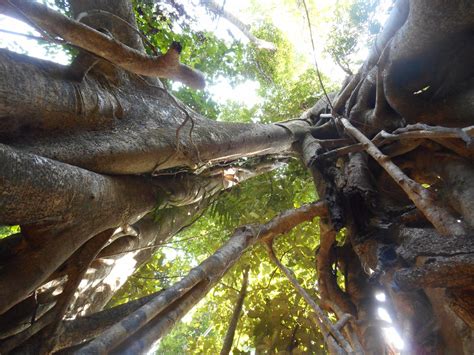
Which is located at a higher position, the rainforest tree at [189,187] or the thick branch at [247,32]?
the thick branch at [247,32]

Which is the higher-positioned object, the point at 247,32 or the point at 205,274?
the point at 247,32

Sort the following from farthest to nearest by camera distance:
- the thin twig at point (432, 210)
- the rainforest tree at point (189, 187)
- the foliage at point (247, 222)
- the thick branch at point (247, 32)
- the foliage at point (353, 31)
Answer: the thick branch at point (247, 32) < the foliage at point (353, 31) < the foliage at point (247, 222) < the thin twig at point (432, 210) < the rainforest tree at point (189, 187)

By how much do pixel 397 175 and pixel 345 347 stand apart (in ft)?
3.66

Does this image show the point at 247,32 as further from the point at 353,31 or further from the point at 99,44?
the point at 99,44

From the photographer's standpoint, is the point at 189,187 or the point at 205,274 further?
the point at 189,187

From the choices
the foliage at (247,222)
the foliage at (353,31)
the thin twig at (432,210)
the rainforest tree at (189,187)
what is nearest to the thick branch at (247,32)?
the foliage at (247,222)

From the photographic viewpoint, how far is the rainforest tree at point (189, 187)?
1.77m

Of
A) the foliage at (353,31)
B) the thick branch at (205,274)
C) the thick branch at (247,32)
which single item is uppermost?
the thick branch at (247,32)

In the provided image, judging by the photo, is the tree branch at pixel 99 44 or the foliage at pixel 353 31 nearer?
the tree branch at pixel 99 44

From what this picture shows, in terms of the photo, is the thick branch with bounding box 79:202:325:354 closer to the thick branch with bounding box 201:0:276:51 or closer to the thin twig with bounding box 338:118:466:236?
the thin twig with bounding box 338:118:466:236

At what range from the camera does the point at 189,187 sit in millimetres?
3572

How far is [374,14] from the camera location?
534 cm

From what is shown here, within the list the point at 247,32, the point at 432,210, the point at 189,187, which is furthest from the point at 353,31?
the point at 247,32

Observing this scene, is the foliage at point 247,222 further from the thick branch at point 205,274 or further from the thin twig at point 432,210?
the thin twig at point 432,210
